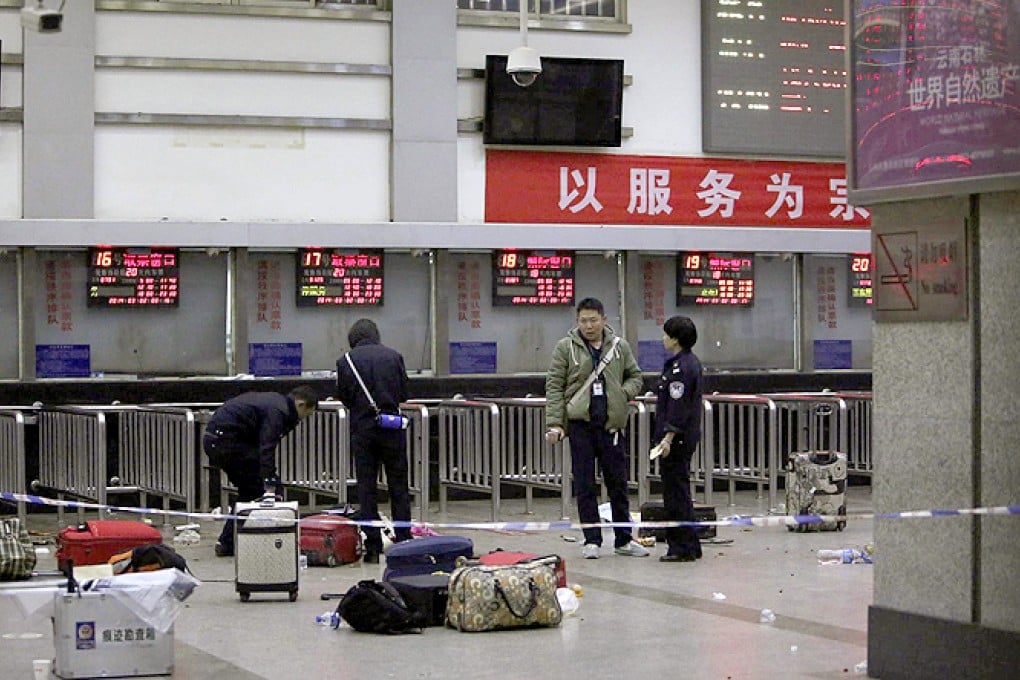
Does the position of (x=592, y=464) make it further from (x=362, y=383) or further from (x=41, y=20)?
(x=41, y=20)

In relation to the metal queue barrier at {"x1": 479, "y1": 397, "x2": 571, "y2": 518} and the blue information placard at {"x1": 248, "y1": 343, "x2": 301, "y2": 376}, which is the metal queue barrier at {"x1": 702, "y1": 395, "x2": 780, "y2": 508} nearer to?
the metal queue barrier at {"x1": 479, "y1": 397, "x2": 571, "y2": 518}

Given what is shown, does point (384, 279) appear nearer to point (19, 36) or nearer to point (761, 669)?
point (19, 36)

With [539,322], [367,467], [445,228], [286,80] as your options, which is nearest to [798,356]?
[539,322]

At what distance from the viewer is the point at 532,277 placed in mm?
18516

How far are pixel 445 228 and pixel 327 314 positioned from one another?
146 centimetres

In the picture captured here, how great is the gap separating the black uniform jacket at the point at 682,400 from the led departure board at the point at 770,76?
251 inches

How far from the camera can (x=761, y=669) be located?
8.93m

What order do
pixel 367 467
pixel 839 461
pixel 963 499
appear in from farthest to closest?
pixel 839 461 < pixel 367 467 < pixel 963 499

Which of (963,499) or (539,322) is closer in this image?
(963,499)

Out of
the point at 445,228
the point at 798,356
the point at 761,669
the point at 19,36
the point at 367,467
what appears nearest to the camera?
the point at 761,669

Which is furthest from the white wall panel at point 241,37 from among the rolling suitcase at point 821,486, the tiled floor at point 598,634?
the rolling suitcase at point 821,486

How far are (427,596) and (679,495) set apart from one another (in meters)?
3.34

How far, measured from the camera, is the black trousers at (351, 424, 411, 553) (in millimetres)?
13133

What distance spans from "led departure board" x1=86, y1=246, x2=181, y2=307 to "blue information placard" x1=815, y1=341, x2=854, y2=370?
23.4 feet
